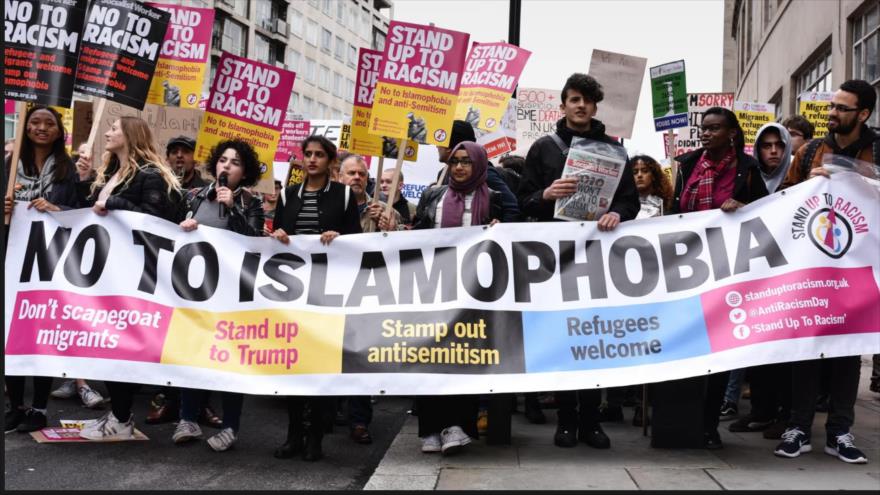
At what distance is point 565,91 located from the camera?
5668 mm

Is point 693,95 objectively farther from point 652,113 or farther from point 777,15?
point 777,15

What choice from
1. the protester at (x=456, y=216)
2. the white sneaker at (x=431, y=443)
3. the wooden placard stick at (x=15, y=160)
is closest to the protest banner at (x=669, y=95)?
the protester at (x=456, y=216)

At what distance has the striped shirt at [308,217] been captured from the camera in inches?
227

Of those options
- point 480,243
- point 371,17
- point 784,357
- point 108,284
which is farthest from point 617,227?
point 371,17

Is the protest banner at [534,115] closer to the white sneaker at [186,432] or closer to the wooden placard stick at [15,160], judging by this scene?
the wooden placard stick at [15,160]

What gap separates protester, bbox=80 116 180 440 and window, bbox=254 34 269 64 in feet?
166

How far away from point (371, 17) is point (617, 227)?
2837 inches

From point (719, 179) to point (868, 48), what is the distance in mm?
11426

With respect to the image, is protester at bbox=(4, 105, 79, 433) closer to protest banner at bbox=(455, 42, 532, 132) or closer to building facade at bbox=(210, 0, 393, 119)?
protest banner at bbox=(455, 42, 532, 132)

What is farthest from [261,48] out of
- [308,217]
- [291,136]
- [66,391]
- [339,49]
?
[308,217]

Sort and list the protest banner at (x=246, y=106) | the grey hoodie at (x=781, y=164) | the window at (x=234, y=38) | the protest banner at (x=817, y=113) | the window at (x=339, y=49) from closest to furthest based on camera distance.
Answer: the grey hoodie at (x=781, y=164) → the protest banner at (x=246, y=106) → the protest banner at (x=817, y=113) → the window at (x=234, y=38) → the window at (x=339, y=49)

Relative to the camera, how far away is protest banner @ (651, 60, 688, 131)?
938cm

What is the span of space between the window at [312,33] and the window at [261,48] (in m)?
6.09

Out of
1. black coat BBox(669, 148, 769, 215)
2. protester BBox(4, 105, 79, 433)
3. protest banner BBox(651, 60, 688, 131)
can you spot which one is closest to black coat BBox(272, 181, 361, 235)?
protester BBox(4, 105, 79, 433)
